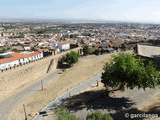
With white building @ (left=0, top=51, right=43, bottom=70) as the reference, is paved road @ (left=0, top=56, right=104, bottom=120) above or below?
below

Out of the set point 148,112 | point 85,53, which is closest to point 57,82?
point 148,112

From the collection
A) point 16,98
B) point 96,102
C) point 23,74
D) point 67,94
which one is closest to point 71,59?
point 23,74

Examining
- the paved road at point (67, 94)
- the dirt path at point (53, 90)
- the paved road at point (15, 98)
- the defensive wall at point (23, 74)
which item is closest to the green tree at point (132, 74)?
the dirt path at point (53, 90)

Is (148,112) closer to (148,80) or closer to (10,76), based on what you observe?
(148,80)

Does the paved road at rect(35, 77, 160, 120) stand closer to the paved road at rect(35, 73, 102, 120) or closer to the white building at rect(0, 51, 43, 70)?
the paved road at rect(35, 73, 102, 120)

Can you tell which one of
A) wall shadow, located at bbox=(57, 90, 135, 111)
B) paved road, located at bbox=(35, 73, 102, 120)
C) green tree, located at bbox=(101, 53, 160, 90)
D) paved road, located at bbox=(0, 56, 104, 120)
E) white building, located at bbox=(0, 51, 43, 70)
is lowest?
paved road, located at bbox=(0, 56, 104, 120)

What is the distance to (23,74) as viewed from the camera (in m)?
23.4

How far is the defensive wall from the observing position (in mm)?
20319

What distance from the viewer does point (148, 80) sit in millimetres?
12250

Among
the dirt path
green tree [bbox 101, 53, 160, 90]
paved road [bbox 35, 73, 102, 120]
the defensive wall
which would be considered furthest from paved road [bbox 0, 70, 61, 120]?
green tree [bbox 101, 53, 160, 90]

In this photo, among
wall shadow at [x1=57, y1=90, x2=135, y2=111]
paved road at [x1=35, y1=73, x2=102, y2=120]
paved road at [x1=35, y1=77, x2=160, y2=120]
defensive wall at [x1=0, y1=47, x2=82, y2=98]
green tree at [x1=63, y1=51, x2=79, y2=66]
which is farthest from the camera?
green tree at [x1=63, y1=51, x2=79, y2=66]

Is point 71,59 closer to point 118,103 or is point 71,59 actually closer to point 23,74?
point 23,74

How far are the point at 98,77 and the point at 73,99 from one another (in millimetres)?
8068

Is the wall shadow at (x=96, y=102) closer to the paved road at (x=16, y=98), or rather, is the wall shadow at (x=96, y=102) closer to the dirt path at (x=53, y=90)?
the dirt path at (x=53, y=90)
